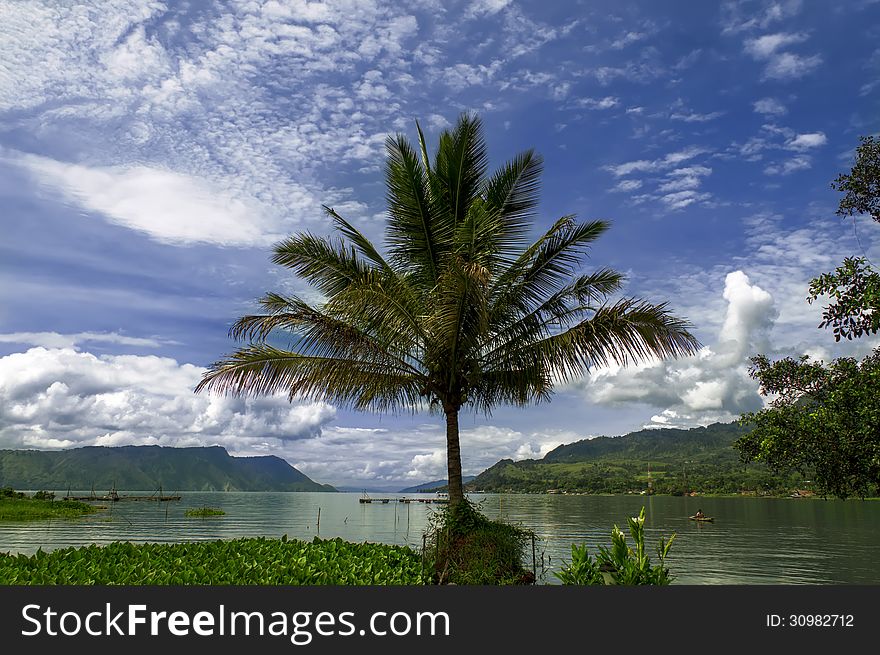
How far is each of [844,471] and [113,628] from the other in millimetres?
10667

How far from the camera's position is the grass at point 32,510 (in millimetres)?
55375

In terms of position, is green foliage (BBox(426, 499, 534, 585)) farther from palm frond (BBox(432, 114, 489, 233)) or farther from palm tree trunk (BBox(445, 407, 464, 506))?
palm frond (BBox(432, 114, 489, 233))

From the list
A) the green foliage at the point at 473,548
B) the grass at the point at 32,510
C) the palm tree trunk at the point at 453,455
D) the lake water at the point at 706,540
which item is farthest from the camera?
the grass at the point at 32,510

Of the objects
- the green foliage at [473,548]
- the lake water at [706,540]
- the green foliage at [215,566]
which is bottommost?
the lake water at [706,540]

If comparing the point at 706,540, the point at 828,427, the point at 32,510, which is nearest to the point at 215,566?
the point at 828,427

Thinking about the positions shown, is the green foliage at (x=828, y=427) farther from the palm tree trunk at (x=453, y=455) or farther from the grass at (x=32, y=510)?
the grass at (x=32, y=510)

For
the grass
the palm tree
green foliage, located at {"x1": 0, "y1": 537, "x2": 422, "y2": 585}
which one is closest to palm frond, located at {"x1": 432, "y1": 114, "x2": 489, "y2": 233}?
the palm tree

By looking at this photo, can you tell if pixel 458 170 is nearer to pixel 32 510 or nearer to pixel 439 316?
pixel 439 316

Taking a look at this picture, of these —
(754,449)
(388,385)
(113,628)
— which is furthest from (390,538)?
(113,628)

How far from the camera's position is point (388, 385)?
1441cm

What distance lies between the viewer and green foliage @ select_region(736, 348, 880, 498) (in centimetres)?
962

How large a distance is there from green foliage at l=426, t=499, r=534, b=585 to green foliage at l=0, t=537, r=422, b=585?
109 cm

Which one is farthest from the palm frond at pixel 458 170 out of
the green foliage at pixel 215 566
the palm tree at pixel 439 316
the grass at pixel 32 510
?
the grass at pixel 32 510

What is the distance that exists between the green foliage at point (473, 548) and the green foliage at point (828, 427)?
5.08m
